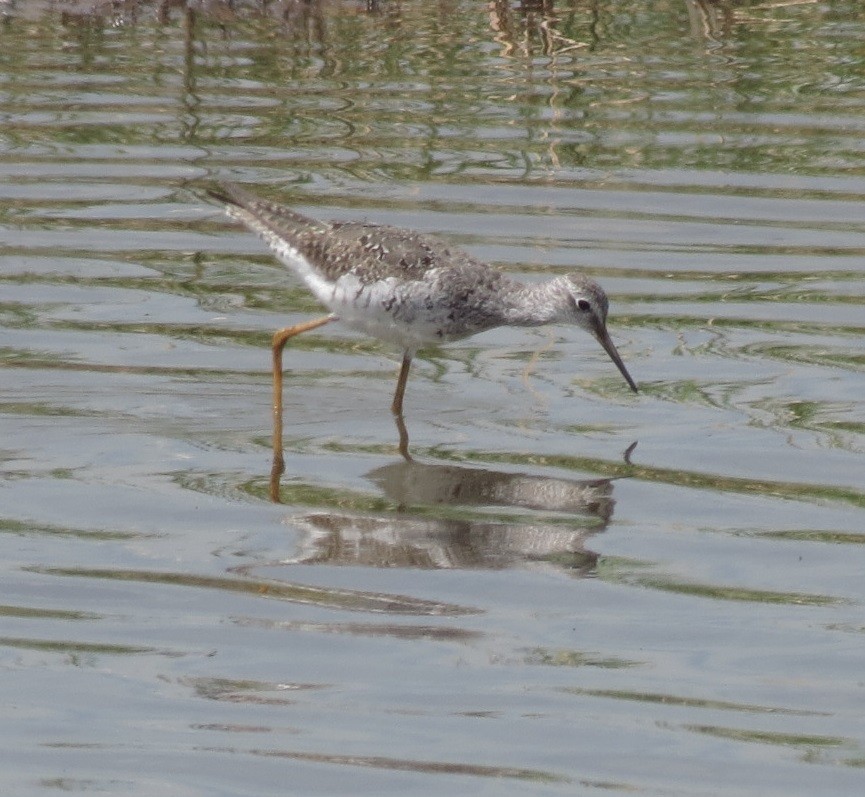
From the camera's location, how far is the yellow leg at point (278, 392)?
26.6 feet

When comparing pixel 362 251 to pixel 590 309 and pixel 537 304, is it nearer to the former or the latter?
pixel 537 304

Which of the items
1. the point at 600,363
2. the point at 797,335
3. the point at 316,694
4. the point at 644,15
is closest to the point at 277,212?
the point at 600,363

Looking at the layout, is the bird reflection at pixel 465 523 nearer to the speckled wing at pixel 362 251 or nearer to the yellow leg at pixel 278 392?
the yellow leg at pixel 278 392

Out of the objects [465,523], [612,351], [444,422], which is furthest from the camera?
[612,351]

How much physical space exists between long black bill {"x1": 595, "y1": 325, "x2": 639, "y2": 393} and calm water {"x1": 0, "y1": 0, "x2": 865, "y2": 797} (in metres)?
0.12

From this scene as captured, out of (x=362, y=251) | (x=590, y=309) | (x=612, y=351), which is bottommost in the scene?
(x=612, y=351)

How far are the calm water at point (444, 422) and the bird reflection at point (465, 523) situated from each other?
0.02 m

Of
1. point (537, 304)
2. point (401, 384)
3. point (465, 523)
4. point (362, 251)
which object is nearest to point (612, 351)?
point (537, 304)

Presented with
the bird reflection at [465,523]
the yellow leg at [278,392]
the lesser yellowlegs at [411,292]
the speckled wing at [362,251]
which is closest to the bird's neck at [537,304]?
the lesser yellowlegs at [411,292]

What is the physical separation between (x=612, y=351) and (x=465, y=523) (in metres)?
1.78

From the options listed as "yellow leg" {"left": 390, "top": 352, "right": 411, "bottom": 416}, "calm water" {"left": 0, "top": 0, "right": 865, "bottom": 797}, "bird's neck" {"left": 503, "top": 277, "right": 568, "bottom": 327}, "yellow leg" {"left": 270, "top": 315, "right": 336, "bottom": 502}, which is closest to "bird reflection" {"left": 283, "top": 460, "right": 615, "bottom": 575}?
"calm water" {"left": 0, "top": 0, "right": 865, "bottom": 797}

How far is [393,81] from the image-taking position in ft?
46.8

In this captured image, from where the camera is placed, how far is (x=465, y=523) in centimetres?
754

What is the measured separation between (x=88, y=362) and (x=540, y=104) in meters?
5.36
